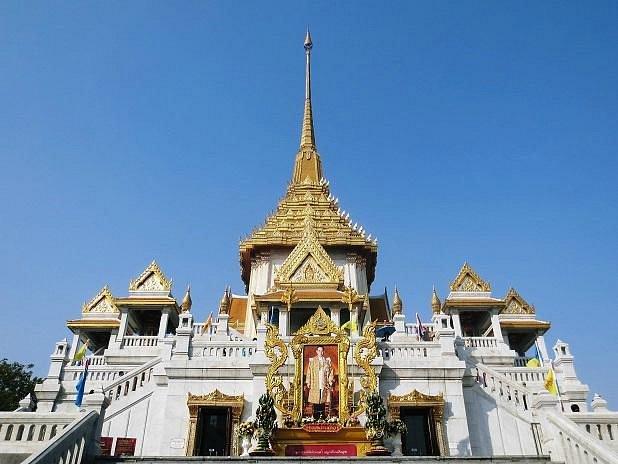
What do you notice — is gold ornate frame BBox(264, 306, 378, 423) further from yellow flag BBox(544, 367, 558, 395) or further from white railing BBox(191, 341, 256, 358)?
yellow flag BBox(544, 367, 558, 395)

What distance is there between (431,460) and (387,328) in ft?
42.0

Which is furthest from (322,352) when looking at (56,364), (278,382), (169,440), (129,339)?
(129,339)

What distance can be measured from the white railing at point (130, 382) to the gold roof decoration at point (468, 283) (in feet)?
52.2

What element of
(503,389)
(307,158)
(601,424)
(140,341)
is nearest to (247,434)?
(601,424)

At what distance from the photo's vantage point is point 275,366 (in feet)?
Answer: 51.8

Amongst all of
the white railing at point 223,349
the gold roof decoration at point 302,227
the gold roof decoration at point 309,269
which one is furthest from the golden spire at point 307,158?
the white railing at point 223,349

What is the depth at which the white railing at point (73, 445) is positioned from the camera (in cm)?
888

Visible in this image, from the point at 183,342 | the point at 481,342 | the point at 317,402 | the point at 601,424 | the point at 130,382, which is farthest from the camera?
the point at 481,342

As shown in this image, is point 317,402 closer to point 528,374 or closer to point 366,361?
point 366,361

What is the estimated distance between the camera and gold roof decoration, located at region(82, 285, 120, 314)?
94.0 feet

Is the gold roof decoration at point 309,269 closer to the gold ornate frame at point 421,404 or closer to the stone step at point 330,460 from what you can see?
the gold ornate frame at point 421,404

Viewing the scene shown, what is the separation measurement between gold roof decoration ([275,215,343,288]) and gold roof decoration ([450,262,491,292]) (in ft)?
20.3

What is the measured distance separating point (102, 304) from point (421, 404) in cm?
1875

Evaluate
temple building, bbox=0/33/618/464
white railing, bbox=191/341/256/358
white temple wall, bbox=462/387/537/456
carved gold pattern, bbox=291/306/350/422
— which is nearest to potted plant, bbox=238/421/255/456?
temple building, bbox=0/33/618/464
